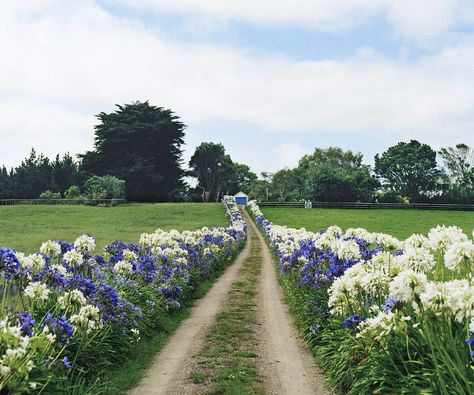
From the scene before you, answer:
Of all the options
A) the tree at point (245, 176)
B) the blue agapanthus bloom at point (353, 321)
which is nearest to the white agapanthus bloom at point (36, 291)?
the blue agapanthus bloom at point (353, 321)

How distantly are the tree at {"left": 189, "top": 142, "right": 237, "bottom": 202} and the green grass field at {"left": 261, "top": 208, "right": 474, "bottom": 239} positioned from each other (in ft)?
87.8

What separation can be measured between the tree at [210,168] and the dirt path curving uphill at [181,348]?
2743 inches

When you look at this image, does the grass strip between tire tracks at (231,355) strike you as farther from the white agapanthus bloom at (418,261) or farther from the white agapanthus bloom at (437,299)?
the white agapanthus bloom at (437,299)

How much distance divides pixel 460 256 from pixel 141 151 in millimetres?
68088

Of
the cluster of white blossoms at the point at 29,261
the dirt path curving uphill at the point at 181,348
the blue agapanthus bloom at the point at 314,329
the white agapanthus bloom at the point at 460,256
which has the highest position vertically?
the white agapanthus bloom at the point at 460,256

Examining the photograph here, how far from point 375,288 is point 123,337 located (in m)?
4.52

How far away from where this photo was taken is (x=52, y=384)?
4.93 m

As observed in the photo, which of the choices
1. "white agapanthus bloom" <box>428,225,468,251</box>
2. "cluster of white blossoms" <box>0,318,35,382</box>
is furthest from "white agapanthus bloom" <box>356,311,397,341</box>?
"cluster of white blossoms" <box>0,318,35,382</box>

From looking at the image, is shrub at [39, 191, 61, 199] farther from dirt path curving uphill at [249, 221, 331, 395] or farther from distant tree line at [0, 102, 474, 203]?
dirt path curving uphill at [249, 221, 331, 395]

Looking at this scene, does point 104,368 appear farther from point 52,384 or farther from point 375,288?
point 375,288

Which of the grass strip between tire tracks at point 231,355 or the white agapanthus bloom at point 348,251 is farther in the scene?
the white agapanthus bloom at point 348,251

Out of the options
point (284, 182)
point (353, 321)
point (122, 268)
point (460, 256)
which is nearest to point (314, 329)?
point (353, 321)

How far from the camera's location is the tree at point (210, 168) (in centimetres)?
8350

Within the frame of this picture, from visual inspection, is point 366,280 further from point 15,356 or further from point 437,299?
point 15,356
